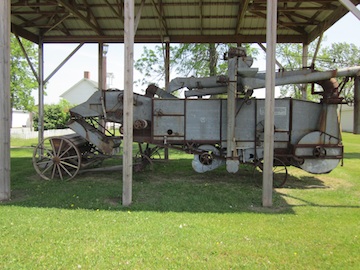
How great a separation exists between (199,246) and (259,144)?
4500mm

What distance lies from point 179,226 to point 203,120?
3.87 meters

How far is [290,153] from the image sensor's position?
27.5ft

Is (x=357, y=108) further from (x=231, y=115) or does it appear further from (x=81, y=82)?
(x=81, y=82)

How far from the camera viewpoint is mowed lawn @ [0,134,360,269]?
157 inches

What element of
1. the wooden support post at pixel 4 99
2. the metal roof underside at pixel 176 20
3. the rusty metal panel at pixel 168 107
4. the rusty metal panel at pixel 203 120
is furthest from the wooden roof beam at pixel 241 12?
the wooden support post at pixel 4 99

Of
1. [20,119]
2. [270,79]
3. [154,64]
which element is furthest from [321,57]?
[20,119]

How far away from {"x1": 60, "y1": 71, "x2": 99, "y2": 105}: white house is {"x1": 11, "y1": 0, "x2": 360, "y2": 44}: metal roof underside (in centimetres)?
4673

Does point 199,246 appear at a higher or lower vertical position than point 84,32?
lower

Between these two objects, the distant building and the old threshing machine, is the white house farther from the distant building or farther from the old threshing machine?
the old threshing machine

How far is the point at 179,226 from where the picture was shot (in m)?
5.15

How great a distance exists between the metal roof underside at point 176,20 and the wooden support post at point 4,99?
333 cm

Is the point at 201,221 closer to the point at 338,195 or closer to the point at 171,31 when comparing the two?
the point at 338,195

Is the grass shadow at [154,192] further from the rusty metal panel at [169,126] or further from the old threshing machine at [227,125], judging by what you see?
the rusty metal panel at [169,126]

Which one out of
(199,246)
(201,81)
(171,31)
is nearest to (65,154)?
(201,81)
